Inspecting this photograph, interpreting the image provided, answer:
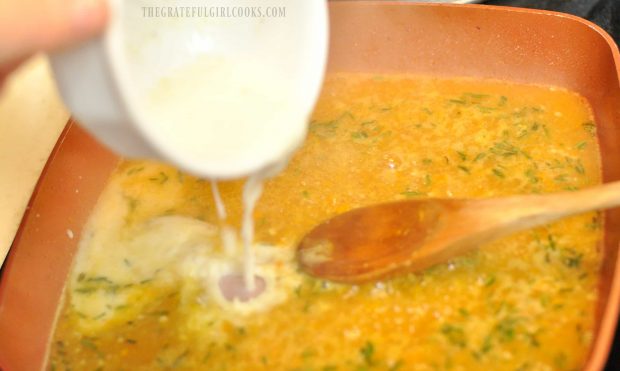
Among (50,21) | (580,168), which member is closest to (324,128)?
(580,168)

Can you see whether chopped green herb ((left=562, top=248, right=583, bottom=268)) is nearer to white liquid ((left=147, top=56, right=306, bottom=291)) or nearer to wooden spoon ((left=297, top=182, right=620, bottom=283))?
wooden spoon ((left=297, top=182, right=620, bottom=283))

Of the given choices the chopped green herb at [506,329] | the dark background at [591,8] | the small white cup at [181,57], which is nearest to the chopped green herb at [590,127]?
the dark background at [591,8]

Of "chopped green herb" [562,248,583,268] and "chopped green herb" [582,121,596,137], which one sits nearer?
"chopped green herb" [562,248,583,268]

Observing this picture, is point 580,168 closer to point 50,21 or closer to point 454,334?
point 454,334

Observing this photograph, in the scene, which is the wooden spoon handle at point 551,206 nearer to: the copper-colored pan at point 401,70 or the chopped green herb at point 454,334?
the copper-colored pan at point 401,70

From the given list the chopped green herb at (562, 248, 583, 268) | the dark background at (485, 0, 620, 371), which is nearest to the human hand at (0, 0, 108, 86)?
the chopped green herb at (562, 248, 583, 268)

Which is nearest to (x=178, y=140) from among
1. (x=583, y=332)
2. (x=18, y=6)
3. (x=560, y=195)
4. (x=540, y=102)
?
(x=18, y=6)
